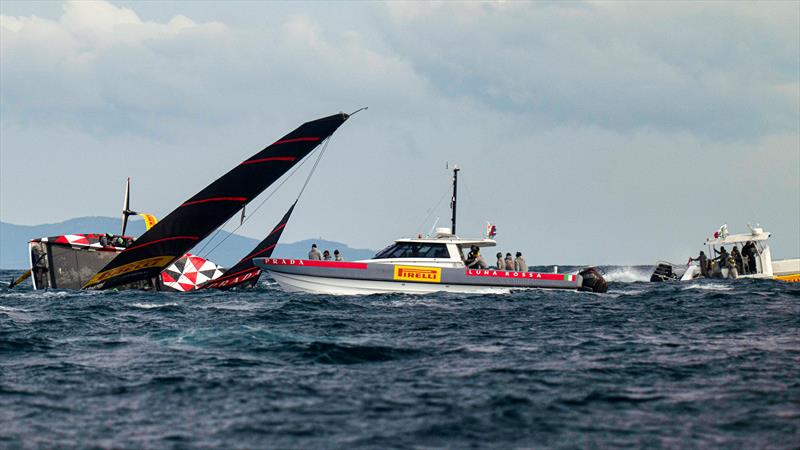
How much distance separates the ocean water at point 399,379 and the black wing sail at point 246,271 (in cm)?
1276

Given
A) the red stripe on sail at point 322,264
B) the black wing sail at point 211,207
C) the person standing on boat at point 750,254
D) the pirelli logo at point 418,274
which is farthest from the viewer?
the person standing on boat at point 750,254

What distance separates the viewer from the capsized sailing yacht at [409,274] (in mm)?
25266

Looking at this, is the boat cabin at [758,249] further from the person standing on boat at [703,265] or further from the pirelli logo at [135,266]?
the pirelli logo at [135,266]

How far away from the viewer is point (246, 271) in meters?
33.2

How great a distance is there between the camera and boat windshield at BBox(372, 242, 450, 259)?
26.4 m

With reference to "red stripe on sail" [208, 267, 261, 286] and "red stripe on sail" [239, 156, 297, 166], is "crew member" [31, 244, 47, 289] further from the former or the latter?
"red stripe on sail" [239, 156, 297, 166]

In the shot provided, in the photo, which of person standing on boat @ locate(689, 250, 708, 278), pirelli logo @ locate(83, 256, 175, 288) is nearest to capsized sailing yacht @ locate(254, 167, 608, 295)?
pirelli logo @ locate(83, 256, 175, 288)

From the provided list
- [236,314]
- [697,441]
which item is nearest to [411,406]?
[697,441]

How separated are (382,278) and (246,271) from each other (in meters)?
9.97

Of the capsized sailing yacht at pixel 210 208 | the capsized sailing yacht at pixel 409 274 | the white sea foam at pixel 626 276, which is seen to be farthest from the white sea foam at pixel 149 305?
the white sea foam at pixel 626 276

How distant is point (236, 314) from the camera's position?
19703 millimetres

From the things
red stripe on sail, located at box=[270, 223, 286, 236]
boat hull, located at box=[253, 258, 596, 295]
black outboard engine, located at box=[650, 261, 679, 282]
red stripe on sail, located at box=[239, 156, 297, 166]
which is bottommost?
boat hull, located at box=[253, 258, 596, 295]

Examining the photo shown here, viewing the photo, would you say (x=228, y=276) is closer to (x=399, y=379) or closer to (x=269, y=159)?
(x=269, y=159)

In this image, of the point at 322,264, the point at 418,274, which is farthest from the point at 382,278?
the point at 322,264
